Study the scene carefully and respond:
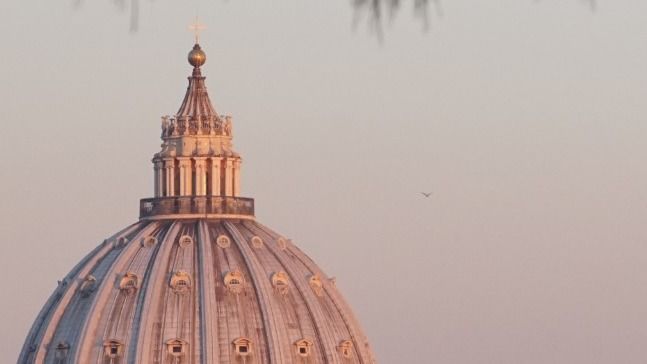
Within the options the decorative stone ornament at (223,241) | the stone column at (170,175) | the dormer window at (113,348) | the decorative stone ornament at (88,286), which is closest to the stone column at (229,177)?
the stone column at (170,175)

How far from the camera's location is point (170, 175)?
447 feet

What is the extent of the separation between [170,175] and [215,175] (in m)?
2.86

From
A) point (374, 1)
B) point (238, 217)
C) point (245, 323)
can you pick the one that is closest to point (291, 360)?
point (245, 323)

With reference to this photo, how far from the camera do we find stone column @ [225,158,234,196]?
445ft

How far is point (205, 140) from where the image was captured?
447 feet

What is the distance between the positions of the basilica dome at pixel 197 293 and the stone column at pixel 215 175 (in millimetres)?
79

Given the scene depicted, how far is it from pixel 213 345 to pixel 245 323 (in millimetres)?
2736

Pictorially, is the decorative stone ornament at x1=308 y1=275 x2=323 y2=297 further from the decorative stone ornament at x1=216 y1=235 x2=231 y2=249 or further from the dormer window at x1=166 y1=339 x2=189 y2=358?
the dormer window at x1=166 y1=339 x2=189 y2=358

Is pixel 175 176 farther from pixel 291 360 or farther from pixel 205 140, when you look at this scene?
pixel 291 360

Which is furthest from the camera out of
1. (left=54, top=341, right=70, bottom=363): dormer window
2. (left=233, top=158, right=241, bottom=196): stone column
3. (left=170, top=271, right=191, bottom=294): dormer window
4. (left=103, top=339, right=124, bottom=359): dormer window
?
(left=233, top=158, right=241, bottom=196): stone column

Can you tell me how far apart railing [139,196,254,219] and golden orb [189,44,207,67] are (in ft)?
28.6

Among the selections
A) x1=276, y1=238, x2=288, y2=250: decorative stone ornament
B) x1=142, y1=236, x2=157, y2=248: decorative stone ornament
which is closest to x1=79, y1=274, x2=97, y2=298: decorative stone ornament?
x1=142, y1=236, x2=157, y2=248: decorative stone ornament

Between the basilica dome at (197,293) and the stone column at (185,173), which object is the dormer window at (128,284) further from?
the stone column at (185,173)

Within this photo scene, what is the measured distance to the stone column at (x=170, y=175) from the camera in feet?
446
